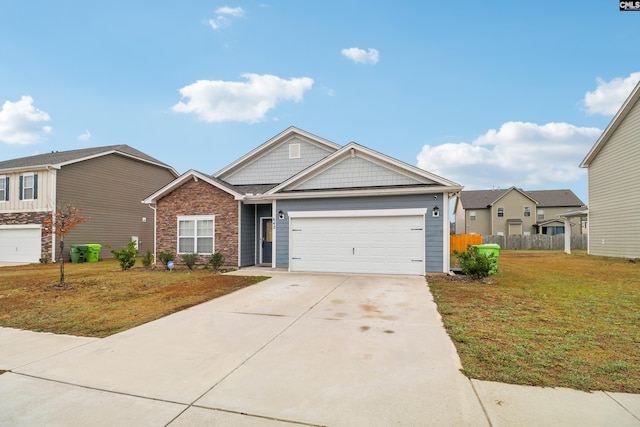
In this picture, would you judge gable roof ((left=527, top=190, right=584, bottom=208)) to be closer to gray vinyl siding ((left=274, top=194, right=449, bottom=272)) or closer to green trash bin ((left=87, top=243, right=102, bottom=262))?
gray vinyl siding ((left=274, top=194, right=449, bottom=272))

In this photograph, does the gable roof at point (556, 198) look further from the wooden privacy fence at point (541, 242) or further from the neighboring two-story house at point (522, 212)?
the wooden privacy fence at point (541, 242)

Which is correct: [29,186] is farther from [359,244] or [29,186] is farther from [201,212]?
[359,244]

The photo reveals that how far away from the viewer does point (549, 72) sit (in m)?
13.4

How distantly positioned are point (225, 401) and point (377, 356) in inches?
80.4

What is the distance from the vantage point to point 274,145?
1734cm

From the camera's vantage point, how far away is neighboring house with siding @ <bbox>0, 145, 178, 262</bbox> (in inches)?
734

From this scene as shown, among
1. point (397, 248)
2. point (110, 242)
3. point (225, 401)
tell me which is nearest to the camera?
point (225, 401)

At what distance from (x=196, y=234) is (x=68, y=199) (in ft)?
33.9

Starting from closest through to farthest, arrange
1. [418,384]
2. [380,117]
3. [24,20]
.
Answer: [418,384], [24,20], [380,117]

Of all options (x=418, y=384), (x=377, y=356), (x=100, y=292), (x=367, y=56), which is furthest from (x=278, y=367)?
(x=367, y=56)

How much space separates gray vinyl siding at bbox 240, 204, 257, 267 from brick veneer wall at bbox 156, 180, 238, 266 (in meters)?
0.27

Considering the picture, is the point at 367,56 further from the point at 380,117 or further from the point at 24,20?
the point at 24,20

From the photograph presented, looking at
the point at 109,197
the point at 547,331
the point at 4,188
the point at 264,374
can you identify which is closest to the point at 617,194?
the point at 547,331

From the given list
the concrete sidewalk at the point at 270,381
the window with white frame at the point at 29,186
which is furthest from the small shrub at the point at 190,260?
the window with white frame at the point at 29,186
